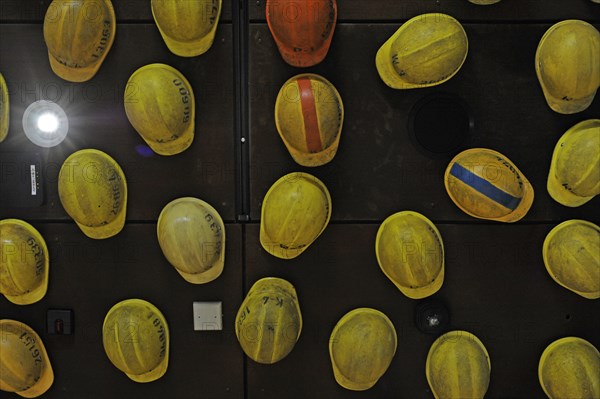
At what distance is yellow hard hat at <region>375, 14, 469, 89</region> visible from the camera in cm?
155

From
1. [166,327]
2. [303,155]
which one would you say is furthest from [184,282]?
[303,155]

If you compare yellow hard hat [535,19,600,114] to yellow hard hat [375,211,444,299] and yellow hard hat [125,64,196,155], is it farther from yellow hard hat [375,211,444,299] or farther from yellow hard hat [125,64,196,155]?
yellow hard hat [125,64,196,155]

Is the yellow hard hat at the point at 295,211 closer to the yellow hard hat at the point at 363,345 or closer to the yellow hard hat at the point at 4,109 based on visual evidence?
the yellow hard hat at the point at 363,345

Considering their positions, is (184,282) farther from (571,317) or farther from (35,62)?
(571,317)

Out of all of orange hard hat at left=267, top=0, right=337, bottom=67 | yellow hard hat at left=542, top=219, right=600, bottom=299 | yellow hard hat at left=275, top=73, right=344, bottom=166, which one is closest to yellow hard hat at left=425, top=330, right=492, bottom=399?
yellow hard hat at left=542, top=219, right=600, bottom=299

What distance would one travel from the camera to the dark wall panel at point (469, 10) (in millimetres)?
1700

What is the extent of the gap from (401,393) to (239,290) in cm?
72

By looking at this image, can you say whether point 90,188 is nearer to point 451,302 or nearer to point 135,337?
point 135,337

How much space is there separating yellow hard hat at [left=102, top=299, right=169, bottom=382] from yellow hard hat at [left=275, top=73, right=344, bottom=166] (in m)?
0.80

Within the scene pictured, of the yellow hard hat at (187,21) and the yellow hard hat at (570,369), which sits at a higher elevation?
the yellow hard hat at (187,21)

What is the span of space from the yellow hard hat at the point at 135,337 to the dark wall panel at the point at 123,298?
45mm

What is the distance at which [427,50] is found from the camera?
5.09 feet

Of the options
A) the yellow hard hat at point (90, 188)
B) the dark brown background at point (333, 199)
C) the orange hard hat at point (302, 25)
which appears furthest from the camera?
the dark brown background at point (333, 199)

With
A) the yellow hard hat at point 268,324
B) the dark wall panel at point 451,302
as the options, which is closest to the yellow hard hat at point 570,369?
the dark wall panel at point 451,302
